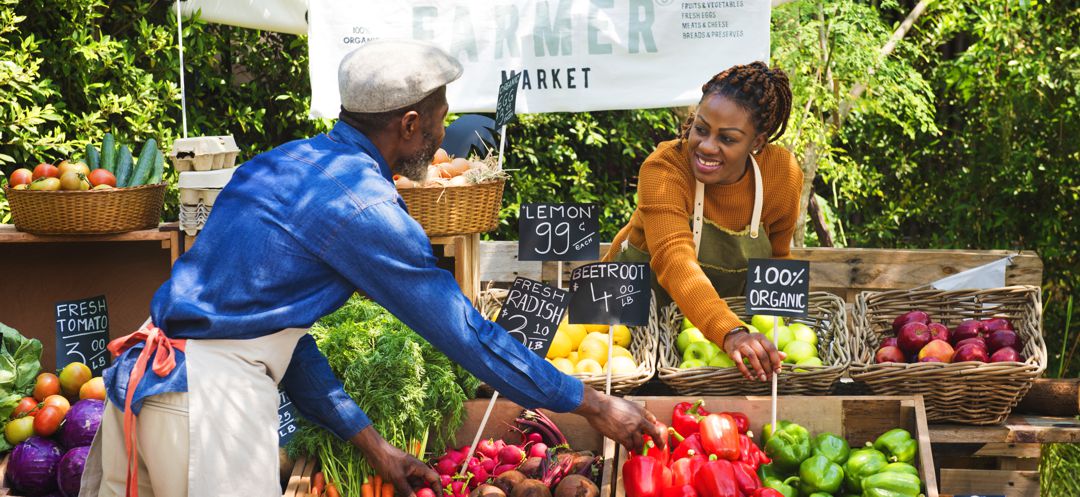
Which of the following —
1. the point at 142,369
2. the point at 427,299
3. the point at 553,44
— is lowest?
the point at 142,369

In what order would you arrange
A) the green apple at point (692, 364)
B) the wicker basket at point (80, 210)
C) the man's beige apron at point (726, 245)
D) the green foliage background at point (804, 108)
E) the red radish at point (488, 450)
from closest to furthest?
the red radish at point (488, 450)
the green apple at point (692, 364)
the man's beige apron at point (726, 245)
the wicker basket at point (80, 210)
the green foliage background at point (804, 108)

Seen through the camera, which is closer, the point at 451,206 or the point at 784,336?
the point at 784,336

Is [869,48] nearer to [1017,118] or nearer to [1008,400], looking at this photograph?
[1017,118]

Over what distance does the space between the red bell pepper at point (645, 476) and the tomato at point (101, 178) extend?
2.19 m

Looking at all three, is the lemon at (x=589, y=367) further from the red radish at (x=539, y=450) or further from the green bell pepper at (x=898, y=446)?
the green bell pepper at (x=898, y=446)

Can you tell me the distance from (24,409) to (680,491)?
2.04 m

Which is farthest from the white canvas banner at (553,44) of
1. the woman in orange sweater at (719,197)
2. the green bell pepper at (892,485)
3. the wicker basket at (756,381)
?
the green bell pepper at (892,485)

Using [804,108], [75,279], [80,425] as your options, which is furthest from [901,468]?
[804,108]

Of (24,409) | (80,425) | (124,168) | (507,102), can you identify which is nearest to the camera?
(80,425)

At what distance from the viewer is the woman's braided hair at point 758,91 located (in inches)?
126

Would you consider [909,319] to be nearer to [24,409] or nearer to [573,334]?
[573,334]

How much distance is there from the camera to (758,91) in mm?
3211

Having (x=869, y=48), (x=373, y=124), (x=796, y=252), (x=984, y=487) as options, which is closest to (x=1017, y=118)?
(x=869, y=48)

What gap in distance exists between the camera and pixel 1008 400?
2.94 m
